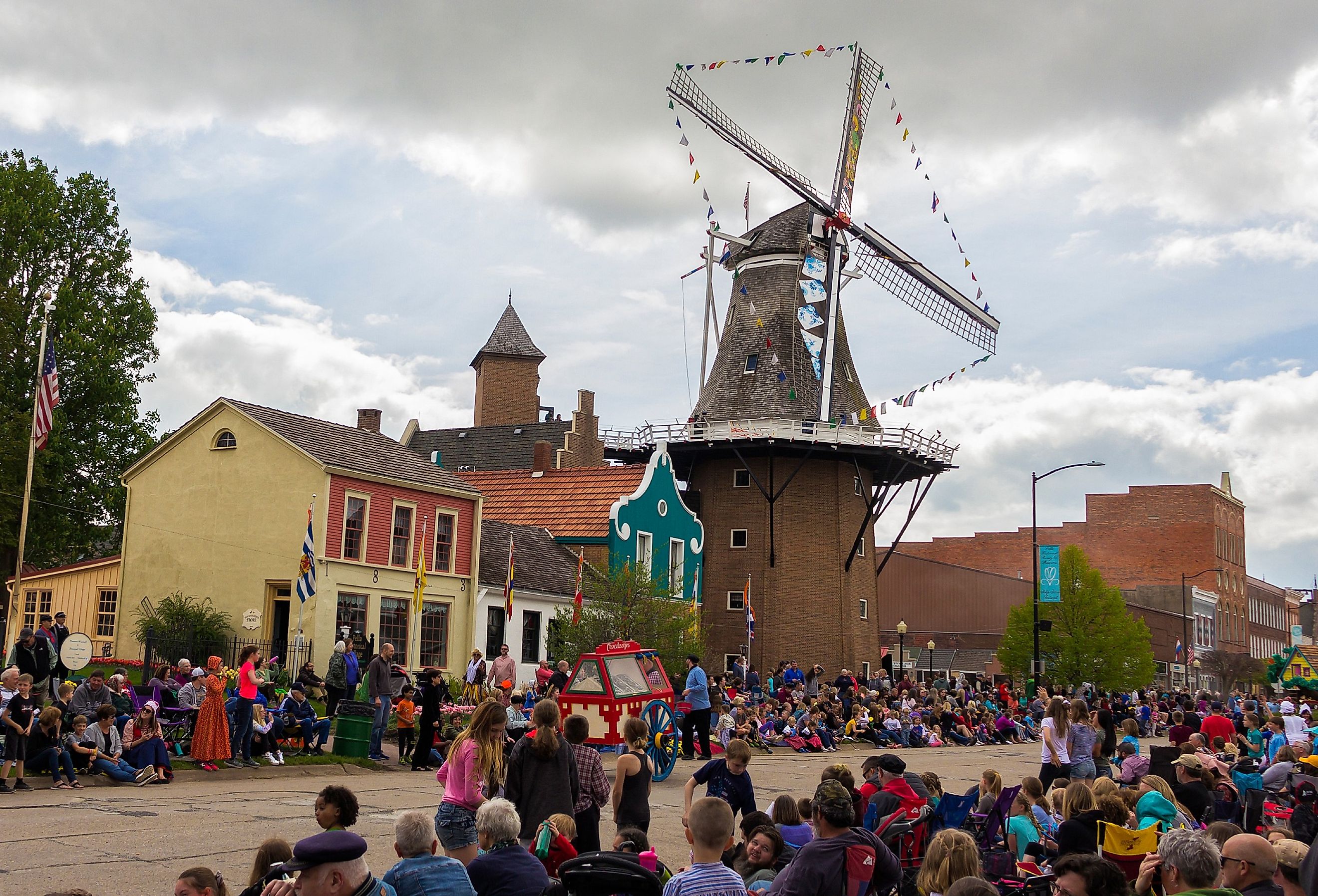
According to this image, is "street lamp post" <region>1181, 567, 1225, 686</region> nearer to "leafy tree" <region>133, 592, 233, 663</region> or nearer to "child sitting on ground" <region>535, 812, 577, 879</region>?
"leafy tree" <region>133, 592, 233, 663</region>

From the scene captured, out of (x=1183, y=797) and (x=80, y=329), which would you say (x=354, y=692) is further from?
(x=80, y=329)

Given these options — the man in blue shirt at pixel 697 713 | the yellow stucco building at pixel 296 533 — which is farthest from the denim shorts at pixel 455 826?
the yellow stucco building at pixel 296 533

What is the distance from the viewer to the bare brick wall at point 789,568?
144 feet

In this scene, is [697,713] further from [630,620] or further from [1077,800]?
[1077,800]

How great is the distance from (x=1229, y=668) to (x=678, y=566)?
177ft

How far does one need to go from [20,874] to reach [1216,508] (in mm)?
88146

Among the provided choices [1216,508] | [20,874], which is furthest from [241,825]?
[1216,508]

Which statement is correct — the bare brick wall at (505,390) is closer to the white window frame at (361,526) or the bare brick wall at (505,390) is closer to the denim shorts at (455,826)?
the white window frame at (361,526)

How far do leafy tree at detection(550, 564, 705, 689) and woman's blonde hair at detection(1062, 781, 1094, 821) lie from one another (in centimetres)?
2237

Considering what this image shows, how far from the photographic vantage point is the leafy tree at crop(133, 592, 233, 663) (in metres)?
29.9

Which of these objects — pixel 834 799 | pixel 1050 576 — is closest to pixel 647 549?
pixel 1050 576

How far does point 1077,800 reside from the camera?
10.0 meters

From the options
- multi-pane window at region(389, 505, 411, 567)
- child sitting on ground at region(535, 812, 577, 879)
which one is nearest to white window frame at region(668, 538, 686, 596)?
multi-pane window at region(389, 505, 411, 567)

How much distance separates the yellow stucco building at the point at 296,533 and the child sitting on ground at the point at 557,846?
22.8 meters
